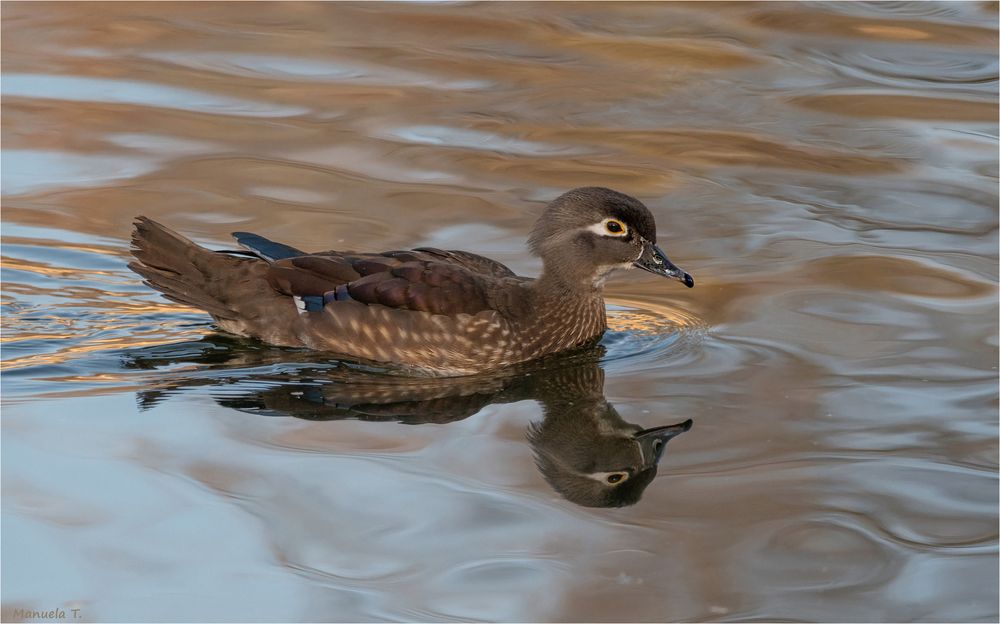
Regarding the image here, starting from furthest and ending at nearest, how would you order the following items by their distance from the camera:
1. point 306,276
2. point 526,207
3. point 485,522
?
point 526,207 < point 306,276 < point 485,522

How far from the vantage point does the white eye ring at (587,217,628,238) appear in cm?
869

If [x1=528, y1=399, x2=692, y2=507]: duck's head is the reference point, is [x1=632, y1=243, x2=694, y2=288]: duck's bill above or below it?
above

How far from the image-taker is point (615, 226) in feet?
28.6

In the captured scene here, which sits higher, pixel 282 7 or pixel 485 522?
pixel 282 7

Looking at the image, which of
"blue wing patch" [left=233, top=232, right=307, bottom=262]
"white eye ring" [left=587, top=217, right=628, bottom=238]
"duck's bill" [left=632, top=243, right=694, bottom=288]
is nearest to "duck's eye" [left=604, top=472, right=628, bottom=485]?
"duck's bill" [left=632, top=243, right=694, bottom=288]

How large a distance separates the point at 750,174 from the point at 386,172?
3.10 meters

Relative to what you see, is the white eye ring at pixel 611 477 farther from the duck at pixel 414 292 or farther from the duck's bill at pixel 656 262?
the duck's bill at pixel 656 262

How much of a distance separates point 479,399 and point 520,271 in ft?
6.91

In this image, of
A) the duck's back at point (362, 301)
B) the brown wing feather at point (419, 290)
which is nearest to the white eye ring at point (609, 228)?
the duck's back at point (362, 301)

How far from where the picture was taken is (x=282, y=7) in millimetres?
15930

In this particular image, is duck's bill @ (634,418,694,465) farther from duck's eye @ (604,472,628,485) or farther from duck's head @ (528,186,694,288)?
duck's head @ (528,186,694,288)

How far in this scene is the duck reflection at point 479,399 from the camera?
6926 millimetres

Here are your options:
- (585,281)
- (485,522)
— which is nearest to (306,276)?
(585,281)

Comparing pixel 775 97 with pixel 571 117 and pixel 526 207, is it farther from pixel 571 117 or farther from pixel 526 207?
pixel 526 207
